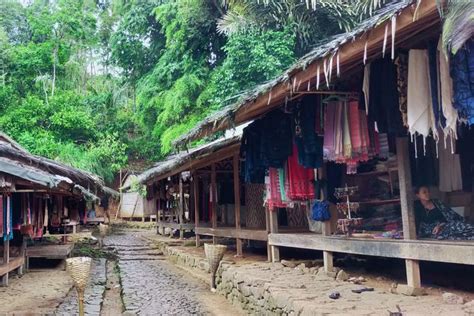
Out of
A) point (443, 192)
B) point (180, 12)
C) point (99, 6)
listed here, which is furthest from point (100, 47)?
point (443, 192)

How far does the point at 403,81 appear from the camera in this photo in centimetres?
499

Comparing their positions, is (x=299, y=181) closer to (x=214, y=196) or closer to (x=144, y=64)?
(x=214, y=196)

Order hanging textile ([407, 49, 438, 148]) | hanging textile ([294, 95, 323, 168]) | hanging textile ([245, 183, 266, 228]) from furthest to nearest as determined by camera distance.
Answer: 1. hanging textile ([245, 183, 266, 228])
2. hanging textile ([294, 95, 323, 168])
3. hanging textile ([407, 49, 438, 148])

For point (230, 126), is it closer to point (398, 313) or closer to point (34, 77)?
point (398, 313)

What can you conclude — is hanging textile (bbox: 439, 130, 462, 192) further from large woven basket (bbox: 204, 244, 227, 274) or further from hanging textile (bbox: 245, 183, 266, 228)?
hanging textile (bbox: 245, 183, 266, 228)

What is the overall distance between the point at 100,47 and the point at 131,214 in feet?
39.4

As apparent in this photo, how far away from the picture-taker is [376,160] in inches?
282

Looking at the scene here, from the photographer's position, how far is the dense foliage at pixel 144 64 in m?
18.8

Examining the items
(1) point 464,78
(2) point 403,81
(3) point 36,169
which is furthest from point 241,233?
(1) point 464,78

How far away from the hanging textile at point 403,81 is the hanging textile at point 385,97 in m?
0.17

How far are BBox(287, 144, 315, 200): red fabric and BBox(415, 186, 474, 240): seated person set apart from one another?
1.77m

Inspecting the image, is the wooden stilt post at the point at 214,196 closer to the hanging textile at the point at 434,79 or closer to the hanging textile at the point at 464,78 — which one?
the hanging textile at the point at 434,79

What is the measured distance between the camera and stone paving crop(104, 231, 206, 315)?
309 inches

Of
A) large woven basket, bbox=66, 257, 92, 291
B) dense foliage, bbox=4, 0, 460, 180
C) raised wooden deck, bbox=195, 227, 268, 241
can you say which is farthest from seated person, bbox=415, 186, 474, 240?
dense foliage, bbox=4, 0, 460, 180
